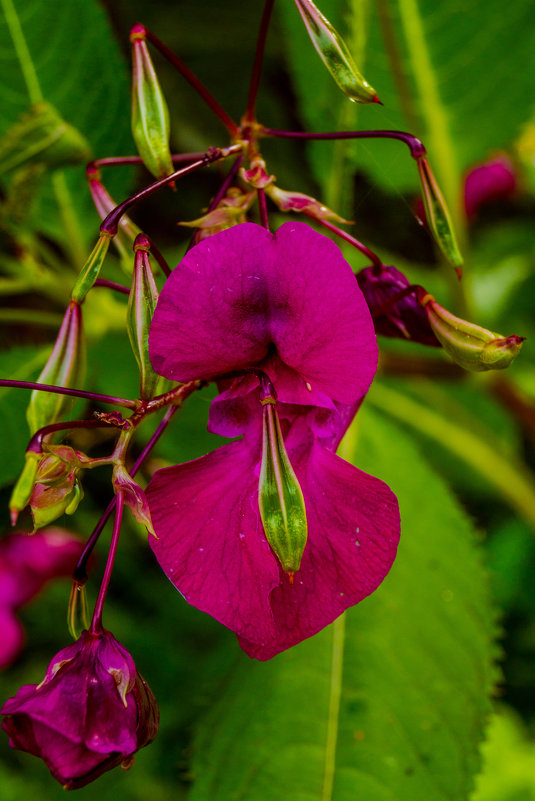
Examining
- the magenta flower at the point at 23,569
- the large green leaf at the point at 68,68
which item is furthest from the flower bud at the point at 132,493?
the magenta flower at the point at 23,569

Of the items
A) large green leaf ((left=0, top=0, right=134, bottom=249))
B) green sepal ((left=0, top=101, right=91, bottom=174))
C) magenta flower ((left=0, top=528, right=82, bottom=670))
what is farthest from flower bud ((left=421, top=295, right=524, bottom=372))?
magenta flower ((left=0, top=528, right=82, bottom=670))

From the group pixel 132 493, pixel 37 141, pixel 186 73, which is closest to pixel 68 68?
pixel 37 141

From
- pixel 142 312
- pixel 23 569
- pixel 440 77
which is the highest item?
pixel 440 77

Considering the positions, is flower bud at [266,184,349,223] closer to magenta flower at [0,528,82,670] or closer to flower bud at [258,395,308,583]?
flower bud at [258,395,308,583]

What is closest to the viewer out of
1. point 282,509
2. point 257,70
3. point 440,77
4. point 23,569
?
point 282,509

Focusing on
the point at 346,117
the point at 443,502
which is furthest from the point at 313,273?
the point at 443,502

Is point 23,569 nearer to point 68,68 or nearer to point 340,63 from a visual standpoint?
point 68,68
